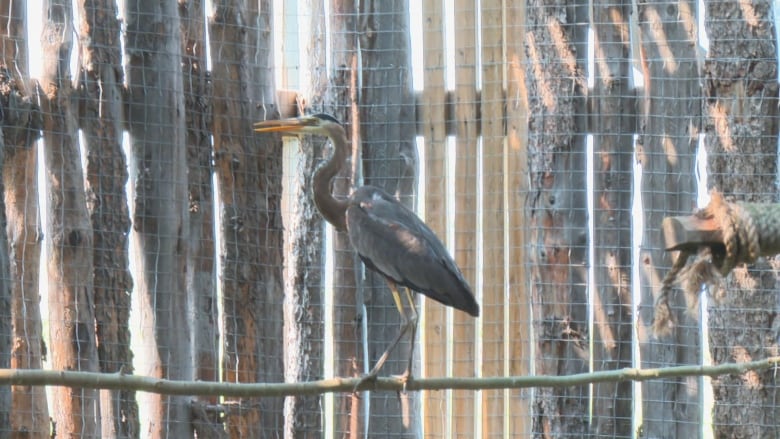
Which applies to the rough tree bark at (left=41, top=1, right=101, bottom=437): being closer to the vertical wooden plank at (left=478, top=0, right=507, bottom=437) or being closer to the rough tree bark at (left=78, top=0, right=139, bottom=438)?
the rough tree bark at (left=78, top=0, right=139, bottom=438)

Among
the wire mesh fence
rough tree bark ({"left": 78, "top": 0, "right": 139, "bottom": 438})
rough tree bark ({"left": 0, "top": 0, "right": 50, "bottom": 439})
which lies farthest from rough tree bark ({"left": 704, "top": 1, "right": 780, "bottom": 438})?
rough tree bark ({"left": 0, "top": 0, "right": 50, "bottom": 439})

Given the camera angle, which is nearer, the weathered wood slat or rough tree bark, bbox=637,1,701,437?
rough tree bark, bbox=637,1,701,437

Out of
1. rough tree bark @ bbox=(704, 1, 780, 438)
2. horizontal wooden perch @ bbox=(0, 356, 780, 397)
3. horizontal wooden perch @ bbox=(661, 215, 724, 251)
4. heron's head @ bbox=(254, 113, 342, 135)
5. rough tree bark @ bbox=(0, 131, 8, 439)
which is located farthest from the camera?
rough tree bark @ bbox=(704, 1, 780, 438)

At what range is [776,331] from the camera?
6023mm

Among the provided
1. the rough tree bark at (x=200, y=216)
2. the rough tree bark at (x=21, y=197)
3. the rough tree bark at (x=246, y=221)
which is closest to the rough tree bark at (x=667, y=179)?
the rough tree bark at (x=246, y=221)

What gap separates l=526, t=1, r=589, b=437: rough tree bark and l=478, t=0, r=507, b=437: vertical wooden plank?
169mm

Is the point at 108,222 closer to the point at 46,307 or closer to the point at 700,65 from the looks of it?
the point at 46,307

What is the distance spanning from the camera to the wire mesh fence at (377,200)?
5910mm

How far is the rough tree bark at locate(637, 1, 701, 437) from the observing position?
6.13 m

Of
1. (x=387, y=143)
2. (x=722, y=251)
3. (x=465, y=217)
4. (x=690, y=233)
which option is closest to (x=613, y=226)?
(x=465, y=217)

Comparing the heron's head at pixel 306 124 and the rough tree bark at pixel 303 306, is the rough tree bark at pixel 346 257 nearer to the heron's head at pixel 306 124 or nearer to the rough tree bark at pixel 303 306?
the rough tree bark at pixel 303 306

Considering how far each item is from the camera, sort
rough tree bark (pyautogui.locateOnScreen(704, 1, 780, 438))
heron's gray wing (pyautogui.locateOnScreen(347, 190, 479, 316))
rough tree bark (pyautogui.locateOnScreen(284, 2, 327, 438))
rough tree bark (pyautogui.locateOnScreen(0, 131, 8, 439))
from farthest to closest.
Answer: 1. rough tree bark (pyautogui.locateOnScreen(284, 2, 327, 438))
2. rough tree bark (pyautogui.locateOnScreen(704, 1, 780, 438))
3. rough tree bark (pyautogui.locateOnScreen(0, 131, 8, 439))
4. heron's gray wing (pyautogui.locateOnScreen(347, 190, 479, 316))

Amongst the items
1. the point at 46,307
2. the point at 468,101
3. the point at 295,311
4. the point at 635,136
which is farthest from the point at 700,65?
the point at 46,307

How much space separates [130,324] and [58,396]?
1.56 ft
